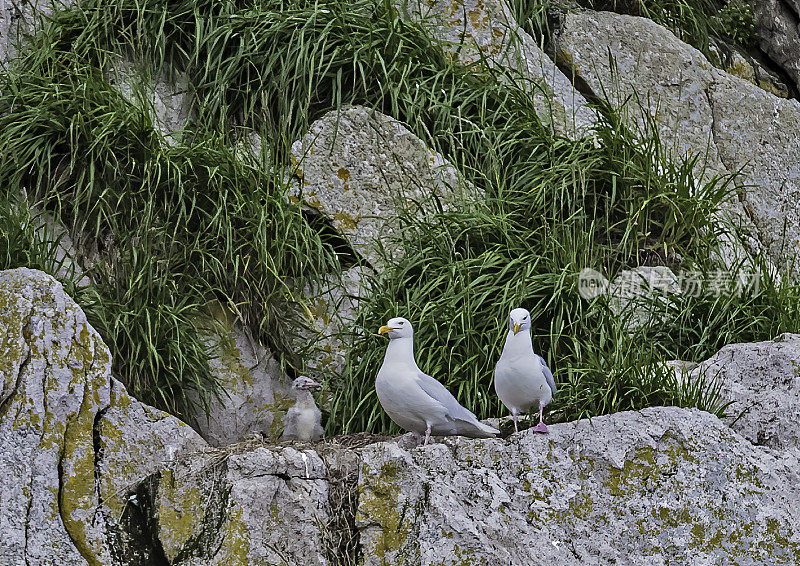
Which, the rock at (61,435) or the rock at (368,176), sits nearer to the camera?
the rock at (61,435)

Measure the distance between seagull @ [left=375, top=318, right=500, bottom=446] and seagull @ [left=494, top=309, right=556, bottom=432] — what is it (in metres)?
0.17

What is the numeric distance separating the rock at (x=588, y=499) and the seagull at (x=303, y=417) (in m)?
0.91

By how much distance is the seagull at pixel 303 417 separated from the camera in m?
4.27

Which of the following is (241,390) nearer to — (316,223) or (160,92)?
(316,223)

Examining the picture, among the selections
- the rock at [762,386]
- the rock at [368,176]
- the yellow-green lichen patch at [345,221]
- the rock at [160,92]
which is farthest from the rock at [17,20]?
the rock at [762,386]

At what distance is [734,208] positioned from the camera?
226 inches

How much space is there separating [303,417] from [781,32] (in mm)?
4949

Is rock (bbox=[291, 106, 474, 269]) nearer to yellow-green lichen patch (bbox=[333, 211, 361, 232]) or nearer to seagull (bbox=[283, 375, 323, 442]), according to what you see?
yellow-green lichen patch (bbox=[333, 211, 361, 232])

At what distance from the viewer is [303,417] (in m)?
4.27

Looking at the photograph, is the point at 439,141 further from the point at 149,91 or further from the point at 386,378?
the point at 386,378

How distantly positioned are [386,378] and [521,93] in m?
2.76

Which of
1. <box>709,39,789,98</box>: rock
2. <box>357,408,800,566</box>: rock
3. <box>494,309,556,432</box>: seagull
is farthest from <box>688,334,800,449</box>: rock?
<box>709,39,789,98</box>: rock

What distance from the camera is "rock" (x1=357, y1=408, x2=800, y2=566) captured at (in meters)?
3.23

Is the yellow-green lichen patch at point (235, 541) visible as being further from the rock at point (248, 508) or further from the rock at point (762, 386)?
the rock at point (762, 386)
